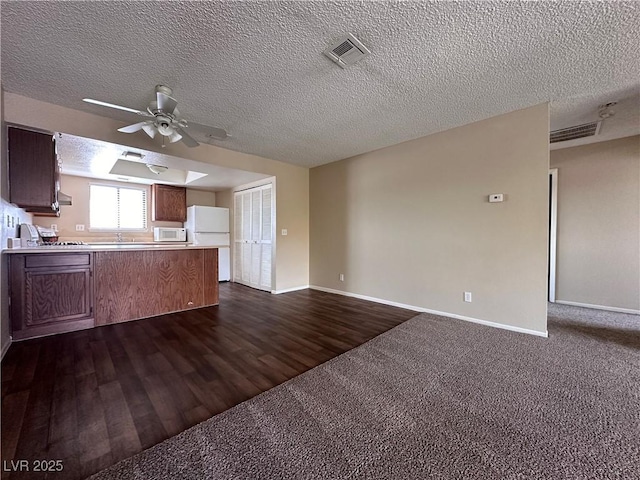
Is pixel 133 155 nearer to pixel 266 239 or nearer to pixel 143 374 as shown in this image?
pixel 266 239

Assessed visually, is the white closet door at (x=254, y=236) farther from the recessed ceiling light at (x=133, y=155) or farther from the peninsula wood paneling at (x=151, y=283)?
the recessed ceiling light at (x=133, y=155)

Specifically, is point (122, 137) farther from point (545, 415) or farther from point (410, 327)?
point (545, 415)

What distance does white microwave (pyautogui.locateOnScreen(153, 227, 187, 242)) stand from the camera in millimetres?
5941

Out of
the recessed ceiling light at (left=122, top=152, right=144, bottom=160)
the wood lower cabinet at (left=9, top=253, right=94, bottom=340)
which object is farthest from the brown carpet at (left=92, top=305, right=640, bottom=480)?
the recessed ceiling light at (left=122, top=152, right=144, bottom=160)

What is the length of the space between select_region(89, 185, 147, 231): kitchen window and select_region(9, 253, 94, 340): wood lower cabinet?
304 cm

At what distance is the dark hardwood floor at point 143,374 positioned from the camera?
4.52 feet

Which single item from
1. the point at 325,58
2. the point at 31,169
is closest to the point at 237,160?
the point at 31,169

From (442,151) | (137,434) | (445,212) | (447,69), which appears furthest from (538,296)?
(137,434)

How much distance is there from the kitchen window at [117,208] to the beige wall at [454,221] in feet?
15.3

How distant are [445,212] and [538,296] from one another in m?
1.44

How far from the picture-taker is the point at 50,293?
2879mm

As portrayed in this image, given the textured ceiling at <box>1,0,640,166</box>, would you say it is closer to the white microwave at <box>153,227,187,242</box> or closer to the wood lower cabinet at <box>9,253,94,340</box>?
the wood lower cabinet at <box>9,253,94,340</box>

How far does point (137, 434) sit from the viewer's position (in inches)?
56.4

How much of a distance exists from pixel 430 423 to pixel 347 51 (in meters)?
2.67
